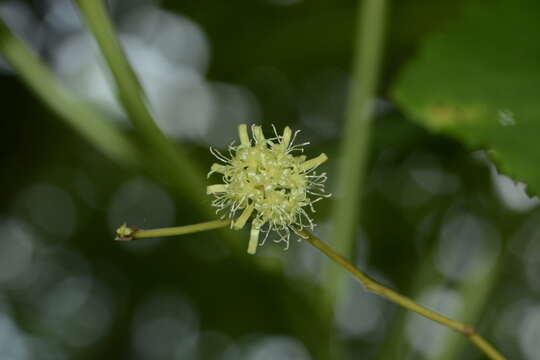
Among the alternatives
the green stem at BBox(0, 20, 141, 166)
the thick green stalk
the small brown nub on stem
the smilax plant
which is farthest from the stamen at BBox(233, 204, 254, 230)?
the green stem at BBox(0, 20, 141, 166)

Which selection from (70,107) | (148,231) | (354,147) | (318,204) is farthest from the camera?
(318,204)

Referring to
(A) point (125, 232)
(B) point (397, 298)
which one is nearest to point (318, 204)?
(B) point (397, 298)

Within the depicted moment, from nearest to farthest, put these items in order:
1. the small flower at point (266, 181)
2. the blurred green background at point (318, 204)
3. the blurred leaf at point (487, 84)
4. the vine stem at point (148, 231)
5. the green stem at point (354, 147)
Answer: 1. the vine stem at point (148, 231)
2. the small flower at point (266, 181)
3. the blurred leaf at point (487, 84)
4. the blurred green background at point (318, 204)
5. the green stem at point (354, 147)

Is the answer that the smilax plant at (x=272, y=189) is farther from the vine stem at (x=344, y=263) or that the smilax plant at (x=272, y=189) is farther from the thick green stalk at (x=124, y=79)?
the thick green stalk at (x=124, y=79)

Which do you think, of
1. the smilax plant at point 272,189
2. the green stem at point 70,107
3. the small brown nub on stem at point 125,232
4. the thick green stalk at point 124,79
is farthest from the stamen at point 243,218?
the green stem at point 70,107

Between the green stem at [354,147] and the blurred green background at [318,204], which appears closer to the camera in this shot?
the blurred green background at [318,204]

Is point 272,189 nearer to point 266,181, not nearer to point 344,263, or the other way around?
point 266,181

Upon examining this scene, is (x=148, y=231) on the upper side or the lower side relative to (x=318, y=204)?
upper
